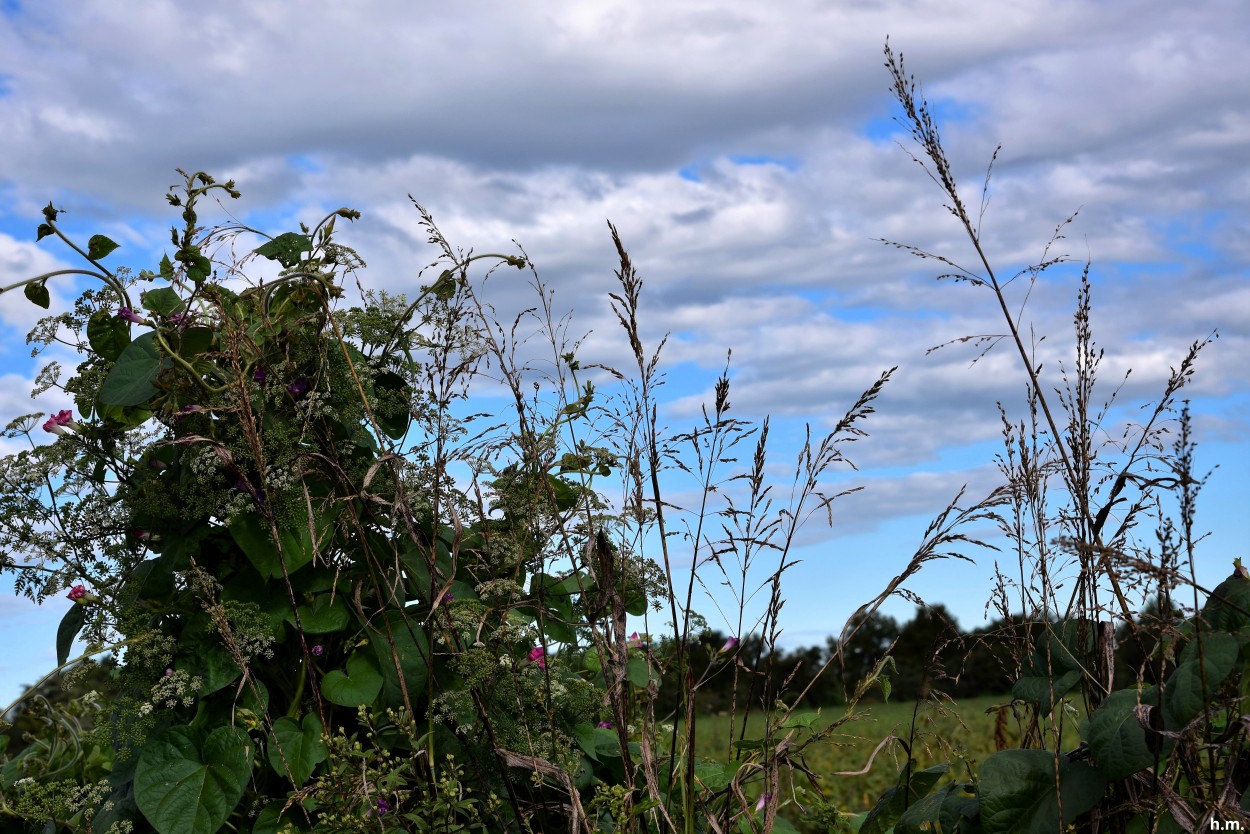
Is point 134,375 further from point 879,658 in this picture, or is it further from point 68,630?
point 879,658

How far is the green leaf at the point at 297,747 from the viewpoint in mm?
2137

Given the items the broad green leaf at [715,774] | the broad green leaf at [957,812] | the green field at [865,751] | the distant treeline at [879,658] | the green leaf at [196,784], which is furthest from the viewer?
the green field at [865,751]

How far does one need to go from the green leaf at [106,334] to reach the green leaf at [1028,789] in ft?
6.88

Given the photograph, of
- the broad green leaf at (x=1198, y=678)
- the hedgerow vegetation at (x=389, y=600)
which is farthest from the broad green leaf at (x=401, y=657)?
the broad green leaf at (x=1198, y=678)

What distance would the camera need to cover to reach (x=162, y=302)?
2471mm

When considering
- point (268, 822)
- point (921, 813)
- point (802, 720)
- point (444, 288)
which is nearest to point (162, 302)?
point (444, 288)

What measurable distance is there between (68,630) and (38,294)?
31.7 inches

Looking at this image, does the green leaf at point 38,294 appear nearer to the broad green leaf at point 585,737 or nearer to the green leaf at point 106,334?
the green leaf at point 106,334

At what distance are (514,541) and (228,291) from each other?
3.09 ft

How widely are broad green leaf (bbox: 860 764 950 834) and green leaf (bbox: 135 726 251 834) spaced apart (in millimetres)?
1270

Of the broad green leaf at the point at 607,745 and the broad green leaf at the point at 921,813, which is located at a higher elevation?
the broad green leaf at the point at 607,745

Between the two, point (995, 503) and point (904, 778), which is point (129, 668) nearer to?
point (904, 778)

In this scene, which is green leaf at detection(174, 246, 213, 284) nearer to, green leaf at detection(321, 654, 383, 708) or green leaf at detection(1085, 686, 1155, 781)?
green leaf at detection(321, 654, 383, 708)

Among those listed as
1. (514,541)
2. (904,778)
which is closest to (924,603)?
(904,778)
